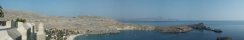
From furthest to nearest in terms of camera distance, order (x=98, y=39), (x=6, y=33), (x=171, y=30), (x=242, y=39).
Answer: (x=171, y=30), (x=242, y=39), (x=98, y=39), (x=6, y=33)

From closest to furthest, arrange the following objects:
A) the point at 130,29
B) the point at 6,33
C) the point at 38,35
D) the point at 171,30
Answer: the point at 6,33 → the point at 38,35 → the point at 171,30 → the point at 130,29

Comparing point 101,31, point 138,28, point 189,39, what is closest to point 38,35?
point 189,39

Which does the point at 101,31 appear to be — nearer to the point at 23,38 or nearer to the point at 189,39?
the point at 189,39

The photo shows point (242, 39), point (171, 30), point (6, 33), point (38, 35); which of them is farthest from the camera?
point (171, 30)

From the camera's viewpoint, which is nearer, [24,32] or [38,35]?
[24,32]

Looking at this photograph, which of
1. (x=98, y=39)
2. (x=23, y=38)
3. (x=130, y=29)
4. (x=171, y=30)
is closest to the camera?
(x=23, y=38)

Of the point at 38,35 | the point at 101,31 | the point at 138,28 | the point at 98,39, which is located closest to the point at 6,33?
the point at 38,35

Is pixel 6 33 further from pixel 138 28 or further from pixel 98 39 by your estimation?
pixel 138 28

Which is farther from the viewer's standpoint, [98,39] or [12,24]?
[98,39]
